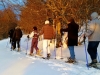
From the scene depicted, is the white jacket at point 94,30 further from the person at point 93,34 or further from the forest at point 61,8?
the forest at point 61,8

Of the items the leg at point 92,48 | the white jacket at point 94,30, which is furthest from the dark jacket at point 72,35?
the white jacket at point 94,30

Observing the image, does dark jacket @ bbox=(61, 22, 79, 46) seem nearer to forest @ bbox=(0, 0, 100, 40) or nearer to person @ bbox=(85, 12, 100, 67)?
person @ bbox=(85, 12, 100, 67)

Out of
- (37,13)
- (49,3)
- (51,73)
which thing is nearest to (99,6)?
(49,3)

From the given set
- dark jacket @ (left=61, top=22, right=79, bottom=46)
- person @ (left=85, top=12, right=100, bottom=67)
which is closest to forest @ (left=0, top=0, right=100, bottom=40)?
dark jacket @ (left=61, top=22, right=79, bottom=46)

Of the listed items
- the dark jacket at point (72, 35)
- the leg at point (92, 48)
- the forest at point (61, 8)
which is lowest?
the leg at point (92, 48)

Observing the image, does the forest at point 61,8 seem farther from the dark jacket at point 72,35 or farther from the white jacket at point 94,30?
the white jacket at point 94,30

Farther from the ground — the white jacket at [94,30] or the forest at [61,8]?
the forest at [61,8]

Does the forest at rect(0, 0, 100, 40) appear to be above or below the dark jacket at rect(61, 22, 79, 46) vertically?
above

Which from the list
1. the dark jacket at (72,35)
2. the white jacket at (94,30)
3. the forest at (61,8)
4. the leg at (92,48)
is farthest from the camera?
the forest at (61,8)

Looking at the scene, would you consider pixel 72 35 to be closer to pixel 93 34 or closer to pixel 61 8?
pixel 93 34

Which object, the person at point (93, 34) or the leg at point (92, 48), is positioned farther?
the leg at point (92, 48)

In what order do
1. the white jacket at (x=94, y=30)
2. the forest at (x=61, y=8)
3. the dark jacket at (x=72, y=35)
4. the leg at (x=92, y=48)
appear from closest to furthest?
the white jacket at (x=94, y=30), the leg at (x=92, y=48), the dark jacket at (x=72, y=35), the forest at (x=61, y=8)

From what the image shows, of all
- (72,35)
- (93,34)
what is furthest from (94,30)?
(72,35)

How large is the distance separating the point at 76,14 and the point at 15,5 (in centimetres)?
481
